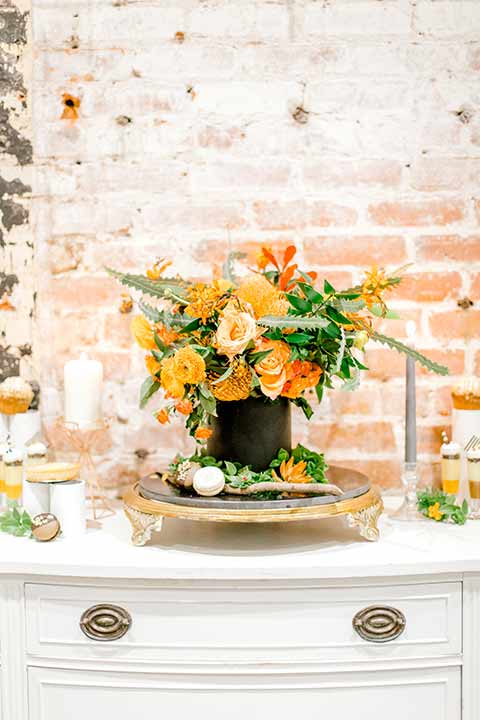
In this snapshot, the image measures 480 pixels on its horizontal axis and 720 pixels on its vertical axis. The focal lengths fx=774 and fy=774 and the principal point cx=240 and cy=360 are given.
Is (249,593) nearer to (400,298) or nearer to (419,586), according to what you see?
(419,586)

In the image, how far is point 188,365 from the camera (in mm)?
1532

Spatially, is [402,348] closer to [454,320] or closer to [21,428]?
[454,320]

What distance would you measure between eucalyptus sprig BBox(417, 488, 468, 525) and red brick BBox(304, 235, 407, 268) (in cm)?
61

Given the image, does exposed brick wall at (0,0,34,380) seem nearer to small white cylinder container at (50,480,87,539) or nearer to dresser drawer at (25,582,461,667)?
small white cylinder container at (50,480,87,539)

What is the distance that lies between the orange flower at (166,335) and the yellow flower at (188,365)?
0.10 metres

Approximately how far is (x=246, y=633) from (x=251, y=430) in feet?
1.33

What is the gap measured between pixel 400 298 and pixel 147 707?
1.14 metres

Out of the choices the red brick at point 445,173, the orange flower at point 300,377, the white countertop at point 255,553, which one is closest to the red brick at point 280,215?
the red brick at point 445,173

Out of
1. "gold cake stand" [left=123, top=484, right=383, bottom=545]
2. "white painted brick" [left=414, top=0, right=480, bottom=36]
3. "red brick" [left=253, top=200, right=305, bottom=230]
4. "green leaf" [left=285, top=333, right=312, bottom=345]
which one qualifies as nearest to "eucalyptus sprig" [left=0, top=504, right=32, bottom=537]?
"gold cake stand" [left=123, top=484, right=383, bottom=545]

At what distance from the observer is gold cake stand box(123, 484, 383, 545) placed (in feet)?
4.92

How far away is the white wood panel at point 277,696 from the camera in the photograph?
1.50 meters

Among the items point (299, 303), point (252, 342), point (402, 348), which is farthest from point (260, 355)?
point (402, 348)

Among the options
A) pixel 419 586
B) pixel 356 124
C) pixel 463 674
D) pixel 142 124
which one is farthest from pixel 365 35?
pixel 463 674

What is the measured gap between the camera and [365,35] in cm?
199
